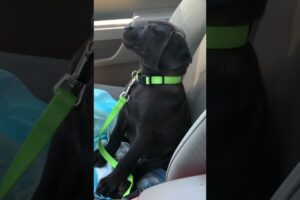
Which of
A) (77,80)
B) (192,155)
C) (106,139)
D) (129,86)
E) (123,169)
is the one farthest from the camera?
(129,86)

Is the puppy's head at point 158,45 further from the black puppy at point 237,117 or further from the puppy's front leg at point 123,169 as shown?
the black puppy at point 237,117

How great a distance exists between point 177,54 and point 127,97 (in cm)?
32

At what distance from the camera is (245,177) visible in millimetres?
877

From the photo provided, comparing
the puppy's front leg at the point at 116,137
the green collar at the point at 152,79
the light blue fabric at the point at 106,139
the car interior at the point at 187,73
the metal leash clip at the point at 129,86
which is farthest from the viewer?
the metal leash clip at the point at 129,86

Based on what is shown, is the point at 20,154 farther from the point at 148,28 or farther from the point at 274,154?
the point at 148,28

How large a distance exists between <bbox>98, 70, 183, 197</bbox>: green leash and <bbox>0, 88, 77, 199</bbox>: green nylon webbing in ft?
1.93

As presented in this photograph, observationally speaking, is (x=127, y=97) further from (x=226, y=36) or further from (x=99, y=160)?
(x=226, y=36)

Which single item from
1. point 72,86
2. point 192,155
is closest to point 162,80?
point 192,155

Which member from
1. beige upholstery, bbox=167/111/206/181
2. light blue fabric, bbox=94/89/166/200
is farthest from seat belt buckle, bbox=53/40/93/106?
light blue fabric, bbox=94/89/166/200

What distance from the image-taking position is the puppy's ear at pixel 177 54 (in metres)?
1.48

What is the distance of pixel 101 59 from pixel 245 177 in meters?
1.12

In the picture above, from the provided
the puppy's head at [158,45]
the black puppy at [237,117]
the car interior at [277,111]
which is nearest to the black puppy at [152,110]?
the puppy's head at [158,45]

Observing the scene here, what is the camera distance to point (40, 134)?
77cm

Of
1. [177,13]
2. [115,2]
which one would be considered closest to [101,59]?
[115,2]
